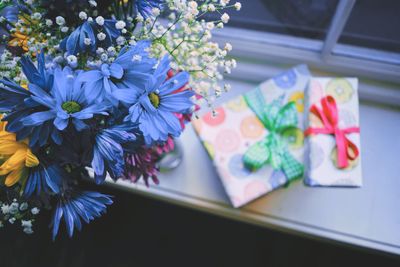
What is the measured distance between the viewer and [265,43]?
1.01 meters

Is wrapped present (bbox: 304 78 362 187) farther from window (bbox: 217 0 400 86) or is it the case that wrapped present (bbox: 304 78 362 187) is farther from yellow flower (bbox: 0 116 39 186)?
yellow flower (bbox: 0 116 39 186)

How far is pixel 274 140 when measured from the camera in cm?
88

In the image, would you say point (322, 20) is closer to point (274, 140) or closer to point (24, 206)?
point (274, 140)

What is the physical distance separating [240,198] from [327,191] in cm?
26

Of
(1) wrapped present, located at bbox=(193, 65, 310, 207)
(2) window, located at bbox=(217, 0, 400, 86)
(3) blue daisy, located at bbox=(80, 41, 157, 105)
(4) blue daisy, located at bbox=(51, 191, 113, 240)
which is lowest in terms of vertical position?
(1) wrapped present, located at bbox=(193, 65, 310, 207)

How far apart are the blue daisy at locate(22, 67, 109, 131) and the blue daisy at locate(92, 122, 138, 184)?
1.0 inches

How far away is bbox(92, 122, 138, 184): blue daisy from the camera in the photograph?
17.5 inches

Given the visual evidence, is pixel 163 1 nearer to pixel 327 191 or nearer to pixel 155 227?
pixel 327 191

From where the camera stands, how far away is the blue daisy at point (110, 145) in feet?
1.46

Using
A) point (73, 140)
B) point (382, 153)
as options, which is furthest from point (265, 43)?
point (73, 140)

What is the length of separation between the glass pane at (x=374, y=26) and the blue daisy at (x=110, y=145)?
73 cm

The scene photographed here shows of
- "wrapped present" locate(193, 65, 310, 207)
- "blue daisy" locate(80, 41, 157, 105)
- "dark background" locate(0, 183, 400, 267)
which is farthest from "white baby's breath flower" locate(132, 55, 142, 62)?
"dark background" locate(0, 183, 400, 267)

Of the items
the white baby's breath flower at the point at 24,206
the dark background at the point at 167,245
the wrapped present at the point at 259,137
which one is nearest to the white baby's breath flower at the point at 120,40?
the white baby's breath flower at the point at 24,206

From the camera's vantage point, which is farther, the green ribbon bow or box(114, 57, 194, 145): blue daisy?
the green ribbon bow
